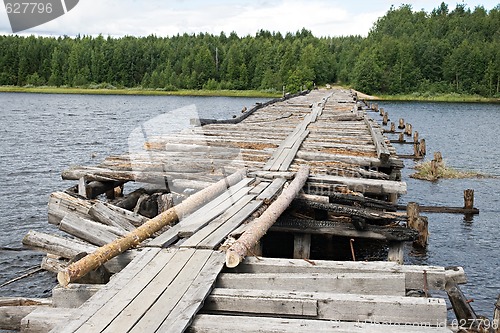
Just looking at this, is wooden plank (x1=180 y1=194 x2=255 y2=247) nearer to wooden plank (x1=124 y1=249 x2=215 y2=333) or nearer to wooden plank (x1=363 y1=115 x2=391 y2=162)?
wooden plank (x1=124 y1=249 x2=215 y2=333)

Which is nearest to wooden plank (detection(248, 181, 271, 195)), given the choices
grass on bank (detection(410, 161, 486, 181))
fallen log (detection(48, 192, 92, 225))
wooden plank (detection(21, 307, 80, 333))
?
fallen log (detection(48, 192, 92, 225))

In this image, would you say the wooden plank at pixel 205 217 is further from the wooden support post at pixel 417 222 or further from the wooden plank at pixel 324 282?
the wooden support post at pixel 417 222

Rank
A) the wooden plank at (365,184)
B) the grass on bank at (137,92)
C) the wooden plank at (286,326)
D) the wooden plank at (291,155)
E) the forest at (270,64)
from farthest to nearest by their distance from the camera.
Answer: the grass on bank at (137,92), the forest at (270,64), the wooden plank at (291,155), the wooden plank at (365,184), the wooden plank at (286,326)

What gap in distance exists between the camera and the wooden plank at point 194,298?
460 centimetres

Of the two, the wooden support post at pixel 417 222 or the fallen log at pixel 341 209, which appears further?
the wooden support post at pixel 417 222

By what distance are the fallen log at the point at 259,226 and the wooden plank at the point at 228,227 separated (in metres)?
Result: 0.24

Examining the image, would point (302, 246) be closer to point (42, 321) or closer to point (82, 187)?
point (82, 187)

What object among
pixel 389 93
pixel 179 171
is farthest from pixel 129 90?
pixel 179 171

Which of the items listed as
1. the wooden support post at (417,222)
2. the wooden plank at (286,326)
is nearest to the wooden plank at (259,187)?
the wooden support post at (417,222)

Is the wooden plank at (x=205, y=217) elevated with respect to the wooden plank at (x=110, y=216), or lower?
elevated

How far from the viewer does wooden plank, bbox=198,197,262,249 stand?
21.2 ft

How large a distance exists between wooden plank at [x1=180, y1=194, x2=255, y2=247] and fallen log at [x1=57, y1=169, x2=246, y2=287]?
1.63 ft

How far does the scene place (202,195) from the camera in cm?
861

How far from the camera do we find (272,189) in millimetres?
9406
